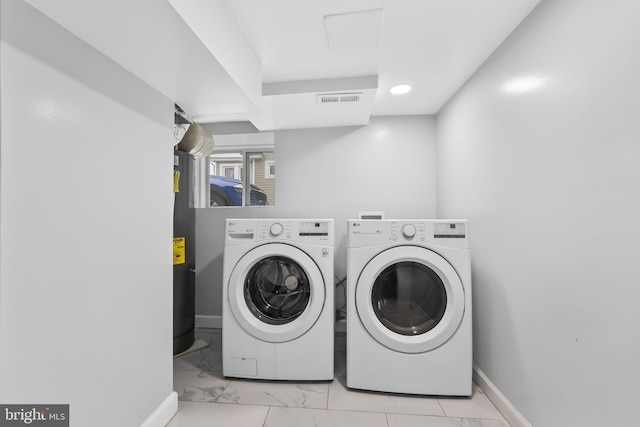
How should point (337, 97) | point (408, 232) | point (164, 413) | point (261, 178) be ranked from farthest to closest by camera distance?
1. point (261, 178)
2. point (337, 97)
3. point (408, 232)
4. point (164, 413)

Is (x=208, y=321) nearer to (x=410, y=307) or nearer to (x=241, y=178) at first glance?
(x=241, y=178)

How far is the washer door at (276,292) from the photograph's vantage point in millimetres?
1664

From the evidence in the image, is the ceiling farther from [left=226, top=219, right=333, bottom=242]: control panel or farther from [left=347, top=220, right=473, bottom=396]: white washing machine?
[left=347, top=220, right=473, bottom=396]: white washing machine

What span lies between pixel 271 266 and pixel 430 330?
103cm

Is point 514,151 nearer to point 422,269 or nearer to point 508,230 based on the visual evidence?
point 508,230

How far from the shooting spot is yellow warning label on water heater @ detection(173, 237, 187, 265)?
77.8 inches

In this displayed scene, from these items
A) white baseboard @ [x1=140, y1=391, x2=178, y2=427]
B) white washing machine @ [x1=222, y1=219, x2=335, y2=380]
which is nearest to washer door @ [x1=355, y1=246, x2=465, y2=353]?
white washing machine @ [x1=222, y1=219, x2=335, y2=380]

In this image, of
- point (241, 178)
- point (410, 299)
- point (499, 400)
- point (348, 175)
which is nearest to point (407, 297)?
point (410, 299)

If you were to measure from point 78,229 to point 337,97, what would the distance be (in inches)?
63.4

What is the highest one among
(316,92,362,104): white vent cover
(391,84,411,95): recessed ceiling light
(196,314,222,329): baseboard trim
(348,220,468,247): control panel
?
(391,84,411,95): recessed ceiling light

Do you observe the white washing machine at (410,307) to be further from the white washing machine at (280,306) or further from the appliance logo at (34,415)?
the appliance logo at (34,415)

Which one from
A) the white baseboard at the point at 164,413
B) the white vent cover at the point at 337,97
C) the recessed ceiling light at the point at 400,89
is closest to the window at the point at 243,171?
the white vent cover at the point at 337,97

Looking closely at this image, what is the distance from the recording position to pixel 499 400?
1.44 m

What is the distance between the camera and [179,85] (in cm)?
124
